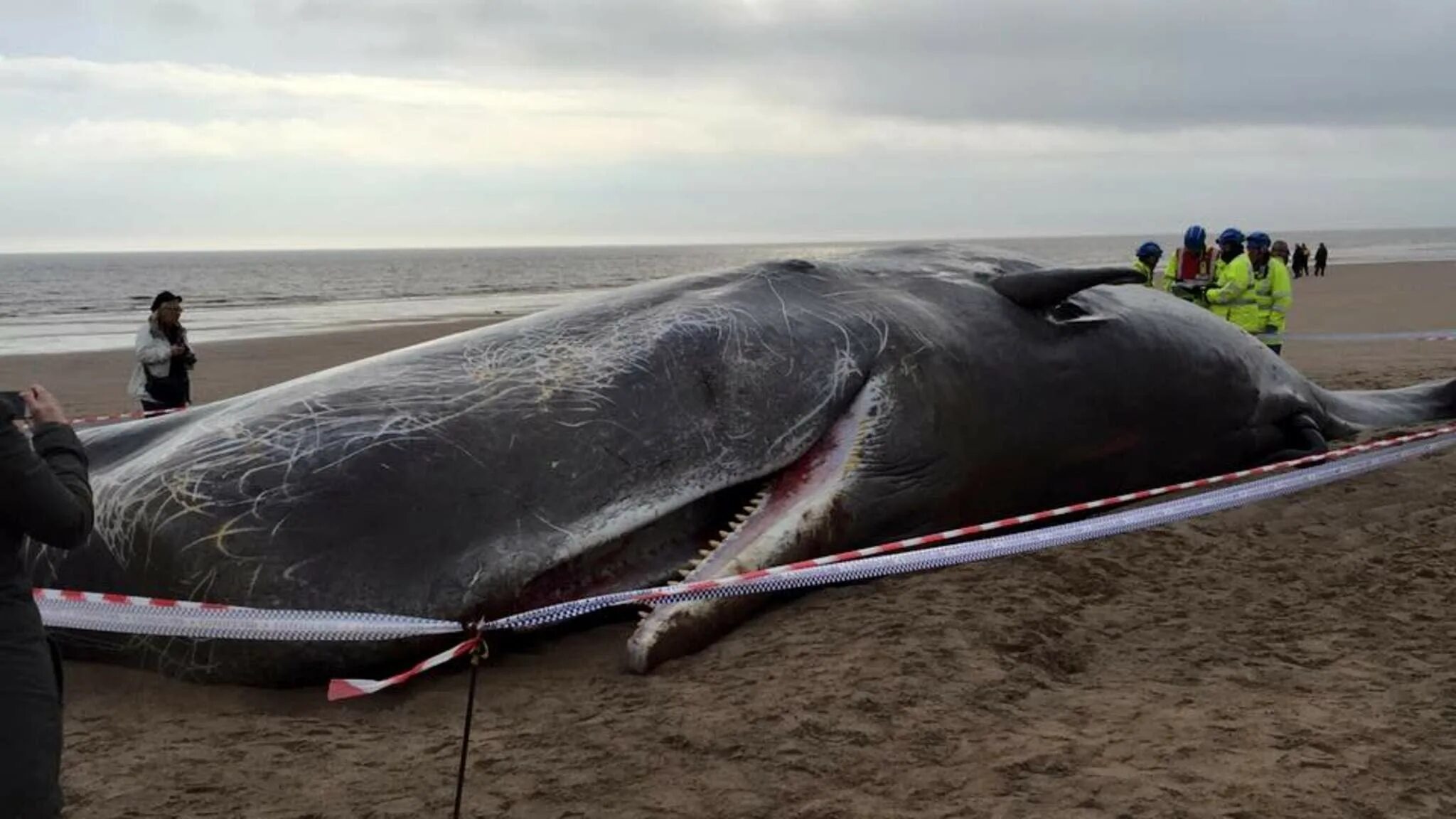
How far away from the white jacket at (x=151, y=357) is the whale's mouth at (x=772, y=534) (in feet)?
23.2

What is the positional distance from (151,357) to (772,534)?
294 inches

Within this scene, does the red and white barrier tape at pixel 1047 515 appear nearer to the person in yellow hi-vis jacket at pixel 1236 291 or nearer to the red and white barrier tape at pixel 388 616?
the red and white barrier tape at pixel 388 616

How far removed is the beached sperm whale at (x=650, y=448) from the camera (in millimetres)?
4629

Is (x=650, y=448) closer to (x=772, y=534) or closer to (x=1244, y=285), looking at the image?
(x=772, y=534)

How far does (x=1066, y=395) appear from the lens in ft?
21.8

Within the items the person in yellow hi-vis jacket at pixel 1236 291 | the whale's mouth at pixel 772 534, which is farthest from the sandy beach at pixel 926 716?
the person in yellow hi-vis jacket at pixel 1236 291

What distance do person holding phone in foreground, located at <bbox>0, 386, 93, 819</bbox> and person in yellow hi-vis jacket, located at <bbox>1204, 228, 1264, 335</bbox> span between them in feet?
36.8

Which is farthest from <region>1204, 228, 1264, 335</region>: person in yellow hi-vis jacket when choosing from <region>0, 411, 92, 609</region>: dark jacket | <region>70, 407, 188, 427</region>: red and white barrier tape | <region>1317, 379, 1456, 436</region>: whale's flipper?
<region>0, 411, 92, 609</region>: dark jacket

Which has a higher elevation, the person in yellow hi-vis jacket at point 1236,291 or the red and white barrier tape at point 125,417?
the person in yellow hi-vis jacket at point 1236,291

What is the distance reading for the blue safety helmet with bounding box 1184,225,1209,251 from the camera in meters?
13.7

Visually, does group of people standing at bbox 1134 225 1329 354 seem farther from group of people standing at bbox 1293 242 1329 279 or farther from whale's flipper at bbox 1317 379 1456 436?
group of people standing at bbox 1293 242 1329 279

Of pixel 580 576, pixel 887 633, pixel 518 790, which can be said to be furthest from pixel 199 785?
pixel 887 633

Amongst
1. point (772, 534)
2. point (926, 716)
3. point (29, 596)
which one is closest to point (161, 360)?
point (772, 534)

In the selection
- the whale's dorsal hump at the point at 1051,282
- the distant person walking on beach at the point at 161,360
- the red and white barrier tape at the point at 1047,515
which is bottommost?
the red and white barrier tape at the point at 1047,515
